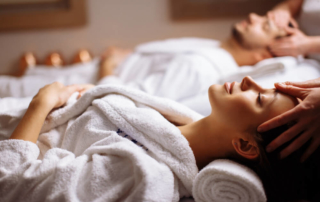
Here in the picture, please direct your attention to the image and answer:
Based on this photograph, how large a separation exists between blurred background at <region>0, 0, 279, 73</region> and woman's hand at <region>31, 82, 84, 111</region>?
1211 mm

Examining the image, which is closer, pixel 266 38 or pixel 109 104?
pixel 109 104

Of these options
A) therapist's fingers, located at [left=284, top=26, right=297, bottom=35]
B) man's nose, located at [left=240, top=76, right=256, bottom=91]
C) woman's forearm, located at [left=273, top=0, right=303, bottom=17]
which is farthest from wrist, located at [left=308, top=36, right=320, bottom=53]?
man's nose, located at [left=240, top=76, right=256, bottom=91]

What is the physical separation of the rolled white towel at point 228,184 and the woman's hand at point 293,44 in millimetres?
973

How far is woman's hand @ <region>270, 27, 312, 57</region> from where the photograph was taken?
4.39 feet

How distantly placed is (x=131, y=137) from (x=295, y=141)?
0.43m

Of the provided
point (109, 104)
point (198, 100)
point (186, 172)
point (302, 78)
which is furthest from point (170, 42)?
point (186, 172)

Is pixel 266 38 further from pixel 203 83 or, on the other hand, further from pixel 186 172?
pixel 186 172

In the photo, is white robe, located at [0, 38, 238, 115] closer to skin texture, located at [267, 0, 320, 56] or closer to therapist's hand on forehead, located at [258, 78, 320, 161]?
skin texture, located at [267, 0, 320, 56]

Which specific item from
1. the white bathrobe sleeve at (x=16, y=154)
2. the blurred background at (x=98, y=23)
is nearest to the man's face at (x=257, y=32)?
A: the blurred background at (x=98, y=23)

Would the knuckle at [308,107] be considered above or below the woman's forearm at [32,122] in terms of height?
above

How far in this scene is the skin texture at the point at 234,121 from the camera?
0.66 meters

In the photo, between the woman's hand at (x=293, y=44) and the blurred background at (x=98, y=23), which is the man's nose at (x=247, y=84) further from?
the blurred background at (x=98, y=23)

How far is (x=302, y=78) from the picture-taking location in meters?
1.14

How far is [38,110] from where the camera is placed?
75cm
